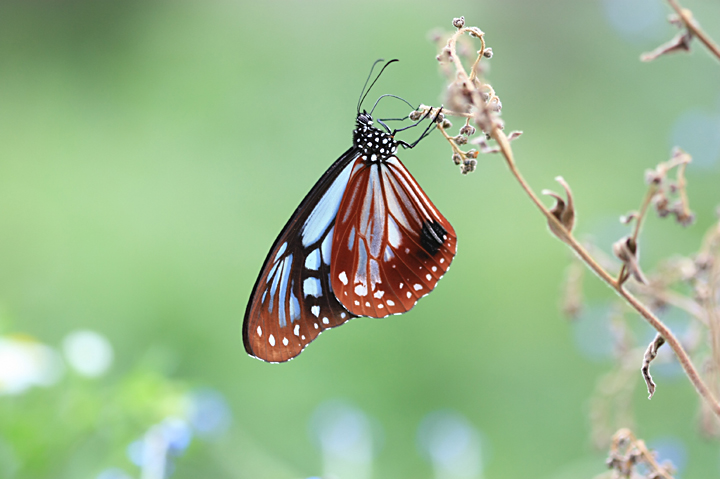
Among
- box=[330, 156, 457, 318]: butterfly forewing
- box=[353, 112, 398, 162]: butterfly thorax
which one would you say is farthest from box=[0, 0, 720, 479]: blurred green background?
box=[353, 112, 398, 162]: butterfly thorax

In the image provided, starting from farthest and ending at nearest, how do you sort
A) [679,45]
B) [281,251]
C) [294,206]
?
[294,206] → [281,251] → [679,45]

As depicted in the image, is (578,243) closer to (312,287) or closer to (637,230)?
(637,230)

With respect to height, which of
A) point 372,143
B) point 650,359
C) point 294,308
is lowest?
point 650,359

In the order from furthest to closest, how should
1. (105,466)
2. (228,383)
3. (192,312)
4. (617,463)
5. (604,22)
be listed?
(604,22) < (192,312) < (228,383) < (105,466) < (617,463)

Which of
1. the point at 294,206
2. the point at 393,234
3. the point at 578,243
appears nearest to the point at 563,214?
the point at 578,243

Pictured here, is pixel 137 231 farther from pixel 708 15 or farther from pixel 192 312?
pixel 708 15

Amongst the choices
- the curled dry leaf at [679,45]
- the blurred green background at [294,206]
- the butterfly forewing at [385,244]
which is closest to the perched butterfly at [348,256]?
the butterfly forewing at [385,244]

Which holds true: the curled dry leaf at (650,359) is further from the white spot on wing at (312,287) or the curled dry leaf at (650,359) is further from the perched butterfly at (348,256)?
the white spot on wing at (312,287)

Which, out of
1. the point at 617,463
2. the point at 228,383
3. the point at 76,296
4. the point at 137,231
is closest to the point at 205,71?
the point at 137,231
